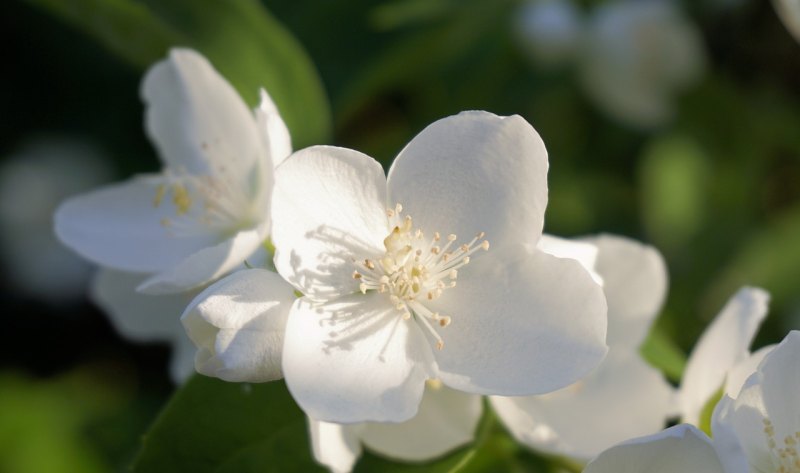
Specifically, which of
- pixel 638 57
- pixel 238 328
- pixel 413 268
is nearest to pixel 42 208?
pixel 638 57

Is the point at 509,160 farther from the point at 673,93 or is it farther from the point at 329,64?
the point at 673,93

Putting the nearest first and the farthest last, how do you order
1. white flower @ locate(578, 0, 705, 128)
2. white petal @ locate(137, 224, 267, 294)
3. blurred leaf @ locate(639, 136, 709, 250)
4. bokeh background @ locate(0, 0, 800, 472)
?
white petal @ locate(137, 224, 267, 294) → bokeh background @ locate(0, 0, 800, 472) → blurred leaf @ locate(639, 136, 709, 250) → white flower @ locate(578, 0, 705, 128)

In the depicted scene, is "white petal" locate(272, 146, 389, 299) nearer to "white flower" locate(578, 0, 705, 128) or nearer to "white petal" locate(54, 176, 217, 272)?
"white petal" locate(54, 176, 217, 272)

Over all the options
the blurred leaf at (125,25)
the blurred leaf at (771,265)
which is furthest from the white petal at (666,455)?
the blurred leaf at (771,265)

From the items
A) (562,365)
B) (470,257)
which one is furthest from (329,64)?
(562,365)

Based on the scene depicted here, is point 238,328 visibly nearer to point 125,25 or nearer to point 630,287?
point 630,287

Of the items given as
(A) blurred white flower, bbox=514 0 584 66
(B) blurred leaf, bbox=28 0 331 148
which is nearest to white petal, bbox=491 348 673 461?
(B) blurred leaf, bbox=28 0 331 148
